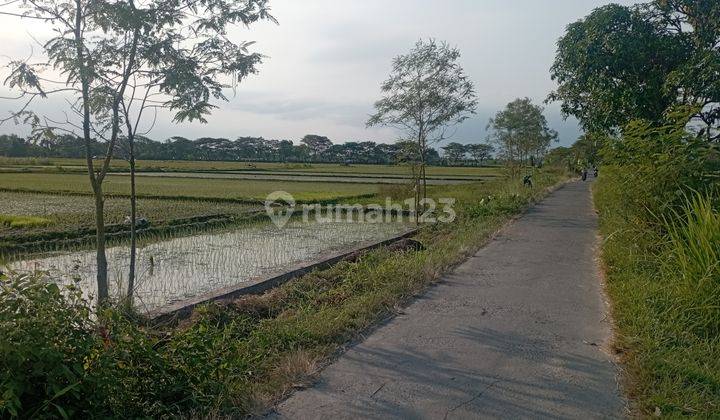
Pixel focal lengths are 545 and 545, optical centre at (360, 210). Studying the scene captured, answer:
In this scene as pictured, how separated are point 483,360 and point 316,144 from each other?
81590 mm

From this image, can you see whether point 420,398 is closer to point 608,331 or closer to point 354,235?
point 608,331

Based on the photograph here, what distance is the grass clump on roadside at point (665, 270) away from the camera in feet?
11.8

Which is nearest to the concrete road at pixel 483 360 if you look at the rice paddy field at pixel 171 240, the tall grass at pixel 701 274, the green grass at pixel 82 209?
the tall grass at pixel 701 274

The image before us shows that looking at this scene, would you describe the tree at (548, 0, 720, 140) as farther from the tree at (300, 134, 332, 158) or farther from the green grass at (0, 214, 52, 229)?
the tree at (300, 134, 332, 158)

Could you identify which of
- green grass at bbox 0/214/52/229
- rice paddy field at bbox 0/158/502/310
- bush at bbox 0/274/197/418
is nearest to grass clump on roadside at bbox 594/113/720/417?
bush at bbox 0/274/197/418

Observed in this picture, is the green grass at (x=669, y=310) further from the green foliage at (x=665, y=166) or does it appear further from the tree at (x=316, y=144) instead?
the tree at (x=316, y=144)

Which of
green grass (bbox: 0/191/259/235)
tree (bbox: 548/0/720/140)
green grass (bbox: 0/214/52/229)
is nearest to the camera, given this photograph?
tree (bbox: 548/0/720/140)

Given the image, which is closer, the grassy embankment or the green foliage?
the grassy embankment

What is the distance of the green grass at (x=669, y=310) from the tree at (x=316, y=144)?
249 ft

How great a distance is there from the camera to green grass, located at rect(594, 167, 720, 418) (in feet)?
11.4

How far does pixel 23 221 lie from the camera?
12.6 metres

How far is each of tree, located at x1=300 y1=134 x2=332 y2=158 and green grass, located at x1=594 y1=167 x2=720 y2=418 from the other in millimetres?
75758

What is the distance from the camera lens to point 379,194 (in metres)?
23.0

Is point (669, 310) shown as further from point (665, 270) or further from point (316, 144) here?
point (316, 144)
